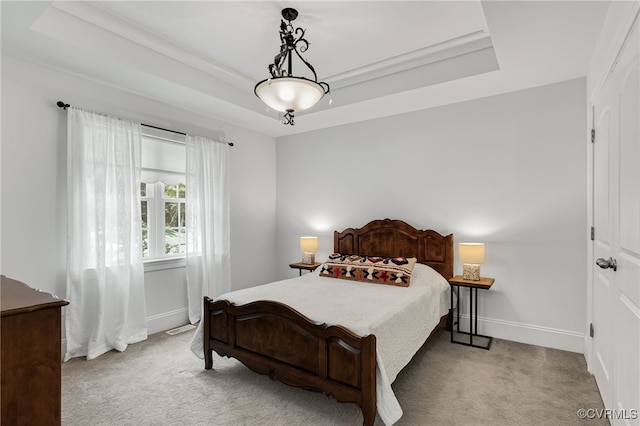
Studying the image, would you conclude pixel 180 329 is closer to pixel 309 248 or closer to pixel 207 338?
pixel 207 338

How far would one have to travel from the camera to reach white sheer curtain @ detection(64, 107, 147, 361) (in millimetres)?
2941

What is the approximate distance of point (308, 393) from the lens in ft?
7.87

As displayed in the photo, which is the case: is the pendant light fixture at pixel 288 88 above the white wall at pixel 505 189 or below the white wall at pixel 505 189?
above

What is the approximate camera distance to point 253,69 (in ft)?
11.5

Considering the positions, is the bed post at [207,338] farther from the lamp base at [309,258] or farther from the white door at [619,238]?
the white door at [619,238]

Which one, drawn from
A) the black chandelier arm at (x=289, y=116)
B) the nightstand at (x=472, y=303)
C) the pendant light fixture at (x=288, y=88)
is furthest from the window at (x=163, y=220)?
the nightstand at (x=472, y=303)

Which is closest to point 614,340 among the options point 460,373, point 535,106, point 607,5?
point 460,373

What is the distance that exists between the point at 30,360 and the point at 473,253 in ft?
10.7

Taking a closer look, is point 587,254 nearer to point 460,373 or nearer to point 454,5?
point 460,373

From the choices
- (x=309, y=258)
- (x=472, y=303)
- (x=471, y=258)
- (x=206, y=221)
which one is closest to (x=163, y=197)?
(x=206, y=221)

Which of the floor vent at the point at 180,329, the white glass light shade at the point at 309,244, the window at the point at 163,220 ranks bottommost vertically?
the floor vent at the point at 180,329

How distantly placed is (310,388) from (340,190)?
284 centimetres

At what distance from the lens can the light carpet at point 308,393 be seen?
211cm
